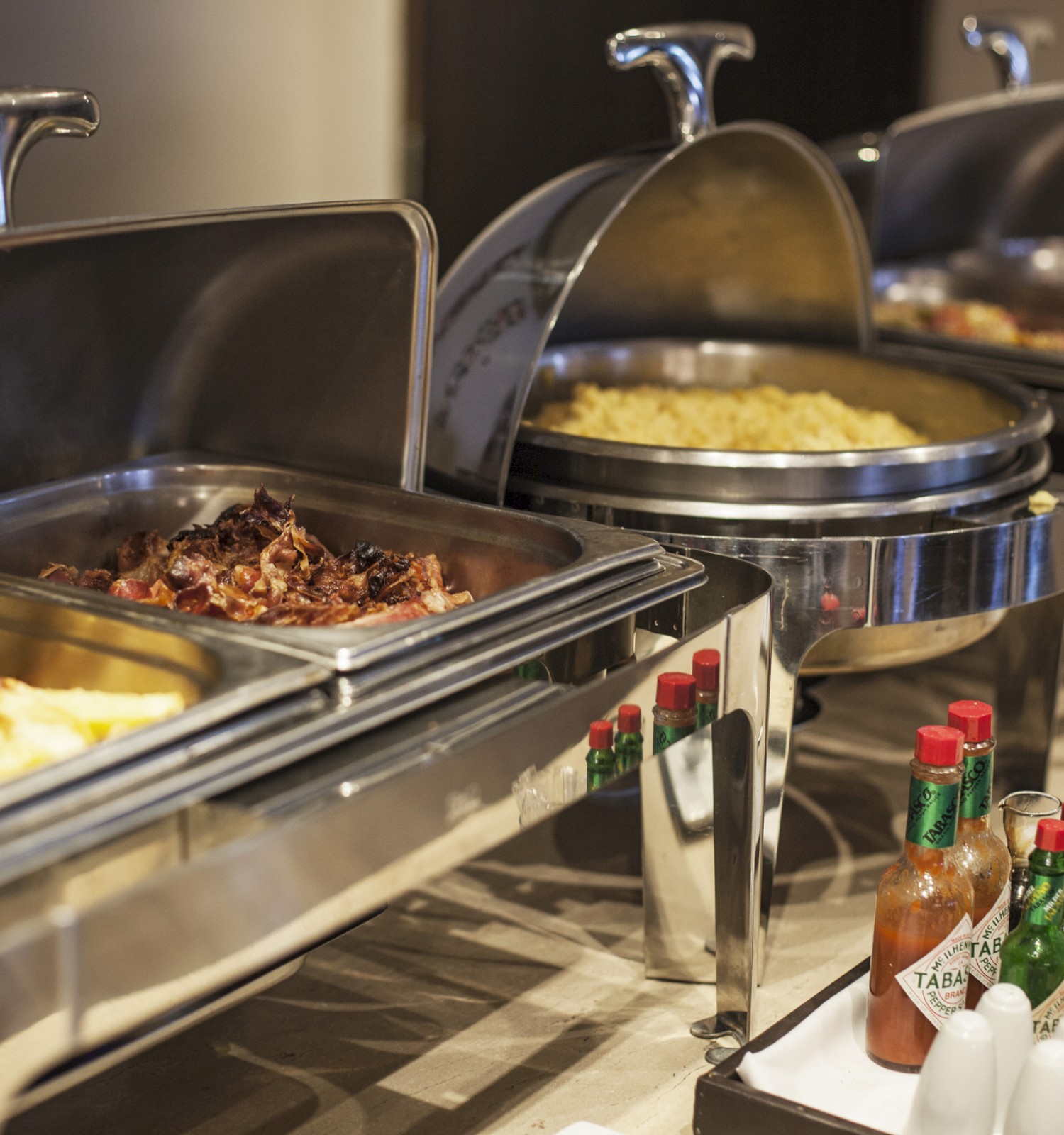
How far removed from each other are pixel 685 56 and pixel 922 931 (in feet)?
4.27

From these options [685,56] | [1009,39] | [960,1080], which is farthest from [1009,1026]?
[1009,39]

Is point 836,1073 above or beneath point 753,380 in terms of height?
beneath

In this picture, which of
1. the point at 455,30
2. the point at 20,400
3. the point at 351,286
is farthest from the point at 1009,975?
the point at 455,30

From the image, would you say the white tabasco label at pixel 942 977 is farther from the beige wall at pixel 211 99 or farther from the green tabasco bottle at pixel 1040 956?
the beige wall at pixel 211 99

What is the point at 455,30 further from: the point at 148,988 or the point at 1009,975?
the point at 148,988

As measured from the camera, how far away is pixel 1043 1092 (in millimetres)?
1289

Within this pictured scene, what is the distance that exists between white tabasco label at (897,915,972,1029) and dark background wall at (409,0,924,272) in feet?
5.76

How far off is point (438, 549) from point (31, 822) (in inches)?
28.6

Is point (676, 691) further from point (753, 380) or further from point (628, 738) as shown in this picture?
point (753, 380)

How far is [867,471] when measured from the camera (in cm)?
190

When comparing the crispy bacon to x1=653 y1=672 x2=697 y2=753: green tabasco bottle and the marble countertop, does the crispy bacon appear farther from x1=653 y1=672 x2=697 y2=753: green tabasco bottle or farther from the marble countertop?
the marble countertop

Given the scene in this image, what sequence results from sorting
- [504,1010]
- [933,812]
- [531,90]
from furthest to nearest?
[531,90] < [504,1010] < [933,812]

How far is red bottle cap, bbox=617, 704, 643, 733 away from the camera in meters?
1.36

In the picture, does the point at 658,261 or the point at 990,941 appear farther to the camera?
the point at 658,261
